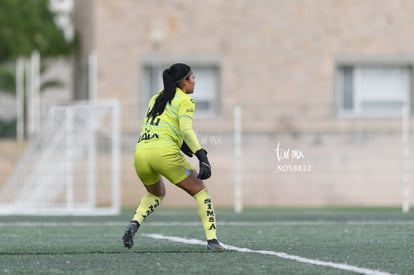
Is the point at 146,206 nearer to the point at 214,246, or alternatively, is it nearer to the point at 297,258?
the point at 214,246

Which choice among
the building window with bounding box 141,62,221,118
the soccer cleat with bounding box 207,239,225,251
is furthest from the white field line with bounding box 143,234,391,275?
the building window with bounding box 141,62,221,118

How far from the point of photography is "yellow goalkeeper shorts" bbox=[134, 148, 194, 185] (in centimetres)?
1278

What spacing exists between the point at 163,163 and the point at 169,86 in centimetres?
75

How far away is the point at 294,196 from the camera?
28.5 metres

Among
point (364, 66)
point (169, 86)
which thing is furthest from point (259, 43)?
point (169, 86)

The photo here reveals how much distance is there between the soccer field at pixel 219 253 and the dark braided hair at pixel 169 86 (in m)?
1.36

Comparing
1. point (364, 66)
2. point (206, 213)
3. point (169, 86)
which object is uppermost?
point (364, 66)

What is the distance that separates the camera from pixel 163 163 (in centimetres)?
1277

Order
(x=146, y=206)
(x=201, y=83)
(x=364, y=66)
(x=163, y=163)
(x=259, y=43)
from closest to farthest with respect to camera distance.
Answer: (x=163, y=163)
(x=146, y=206)
(x=259, y=43)
(x=201, y=83)
(x=364, y=66)

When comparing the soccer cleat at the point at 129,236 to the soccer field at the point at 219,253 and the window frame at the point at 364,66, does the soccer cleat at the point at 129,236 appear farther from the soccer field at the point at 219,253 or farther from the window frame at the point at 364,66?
the window frame at the point at 364,66

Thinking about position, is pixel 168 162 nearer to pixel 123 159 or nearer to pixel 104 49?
pixel 123 159

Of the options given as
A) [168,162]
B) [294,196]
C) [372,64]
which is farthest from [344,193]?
[168,162]

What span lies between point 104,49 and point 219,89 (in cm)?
298

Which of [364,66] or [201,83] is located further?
[364,66]
